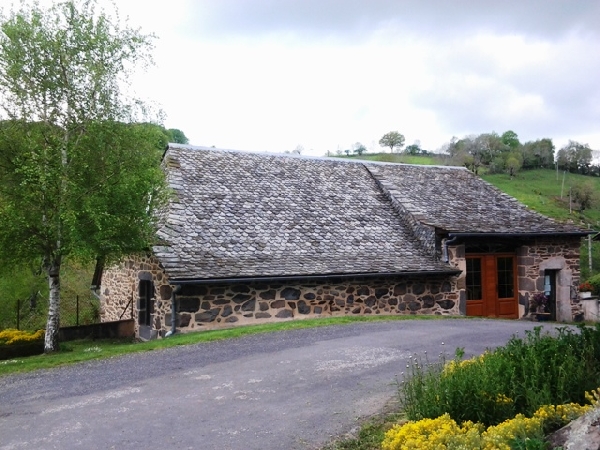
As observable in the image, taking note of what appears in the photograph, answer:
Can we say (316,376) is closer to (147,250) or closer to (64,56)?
(147,250)

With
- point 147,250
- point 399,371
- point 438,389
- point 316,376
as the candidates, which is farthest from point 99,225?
point 438,389

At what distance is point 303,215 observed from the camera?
15.6 metres

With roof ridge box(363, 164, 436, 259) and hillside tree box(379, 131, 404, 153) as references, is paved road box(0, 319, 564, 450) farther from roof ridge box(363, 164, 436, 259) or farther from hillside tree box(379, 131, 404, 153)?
hillside tree box(379, 131, 404, 153)

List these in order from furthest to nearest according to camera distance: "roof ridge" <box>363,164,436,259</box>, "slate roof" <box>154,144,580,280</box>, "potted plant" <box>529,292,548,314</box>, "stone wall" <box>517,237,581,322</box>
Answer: "stone wall" <box>517,237,581,322</box> → "potted plant" <box>529,292,548,314</box> → "roof ridge" <box>363,164,436,259</box> → "slate roof" <box>154,144,580,280</box>

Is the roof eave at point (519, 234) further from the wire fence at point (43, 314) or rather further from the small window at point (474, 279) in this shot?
the wire fence at point (43, 314)

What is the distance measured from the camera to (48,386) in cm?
773

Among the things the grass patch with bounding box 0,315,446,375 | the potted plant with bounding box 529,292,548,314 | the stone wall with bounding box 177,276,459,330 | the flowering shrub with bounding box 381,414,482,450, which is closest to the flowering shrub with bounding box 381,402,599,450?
the flowering shrub with bounding box 381,414,482,450

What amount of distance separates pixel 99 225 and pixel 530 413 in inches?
320

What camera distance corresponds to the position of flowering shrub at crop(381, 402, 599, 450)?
4.01m

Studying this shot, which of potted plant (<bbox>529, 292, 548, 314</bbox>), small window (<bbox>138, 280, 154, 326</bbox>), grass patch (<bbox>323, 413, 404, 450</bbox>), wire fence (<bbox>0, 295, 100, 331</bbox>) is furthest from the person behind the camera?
wire fence (<bbox>0, 295, 100, 331</bbox>)

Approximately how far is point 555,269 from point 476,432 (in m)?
14.2

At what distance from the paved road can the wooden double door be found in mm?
5518

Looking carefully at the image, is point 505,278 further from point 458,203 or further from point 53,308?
point 53,308

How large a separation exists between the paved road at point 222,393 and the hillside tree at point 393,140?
5653 cm
